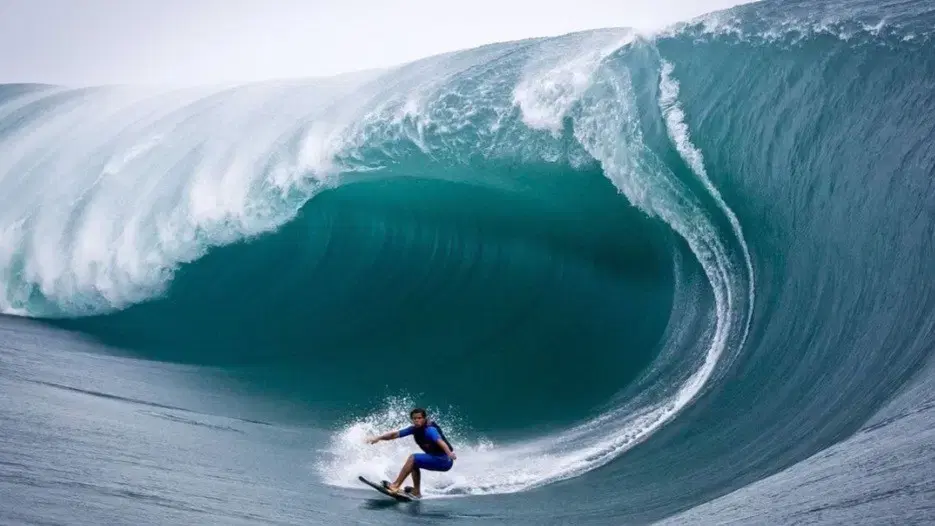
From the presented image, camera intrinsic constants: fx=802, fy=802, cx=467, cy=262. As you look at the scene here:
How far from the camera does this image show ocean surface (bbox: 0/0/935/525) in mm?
5219

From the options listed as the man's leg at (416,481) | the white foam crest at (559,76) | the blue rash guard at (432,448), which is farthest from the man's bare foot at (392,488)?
the white foam crest at (559,76)

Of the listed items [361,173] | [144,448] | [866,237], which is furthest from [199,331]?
[866,237]

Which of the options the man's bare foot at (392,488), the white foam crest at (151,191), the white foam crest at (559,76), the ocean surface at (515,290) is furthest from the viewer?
the white foam crest at (151,191)

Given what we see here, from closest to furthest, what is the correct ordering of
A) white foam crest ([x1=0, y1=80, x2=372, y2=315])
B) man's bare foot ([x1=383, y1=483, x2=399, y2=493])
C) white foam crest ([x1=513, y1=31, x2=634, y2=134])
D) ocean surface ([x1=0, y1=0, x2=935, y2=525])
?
1. ocean surface ([x1=0, y1=0, x2=935, y2=525])
2. man's bare foot ([x1=383, y1=483, x2=399, y2=493])
3. white foam crest ([x1=513, y1=31, x2=634, y2=134])
4. white foam crest ([x1=0, y1=80, x2=372, y2=315])

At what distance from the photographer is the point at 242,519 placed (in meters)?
4.22

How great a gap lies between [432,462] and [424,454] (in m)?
0.09

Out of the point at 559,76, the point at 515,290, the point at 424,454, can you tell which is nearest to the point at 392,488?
the point at 424,454

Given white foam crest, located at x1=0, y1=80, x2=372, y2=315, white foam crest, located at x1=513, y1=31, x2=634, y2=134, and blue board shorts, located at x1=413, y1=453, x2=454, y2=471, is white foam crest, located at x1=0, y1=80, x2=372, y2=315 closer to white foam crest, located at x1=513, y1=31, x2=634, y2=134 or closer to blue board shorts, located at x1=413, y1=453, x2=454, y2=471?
white foam crest, located at x1=513, y1=31, x2=634, y2=134

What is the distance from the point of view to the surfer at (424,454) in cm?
577

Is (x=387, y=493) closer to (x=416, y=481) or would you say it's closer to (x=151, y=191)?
(x=416, y=481)

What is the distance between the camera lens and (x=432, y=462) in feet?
19.2

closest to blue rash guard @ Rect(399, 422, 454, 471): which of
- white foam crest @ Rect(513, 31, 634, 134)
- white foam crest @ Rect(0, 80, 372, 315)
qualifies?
white foam crest @ Rect(513, 31, 634, 134)

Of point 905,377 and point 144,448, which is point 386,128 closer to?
point 144,448

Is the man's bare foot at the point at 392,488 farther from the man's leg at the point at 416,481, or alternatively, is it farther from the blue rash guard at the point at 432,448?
the blue rash guard at the point at 432,448
